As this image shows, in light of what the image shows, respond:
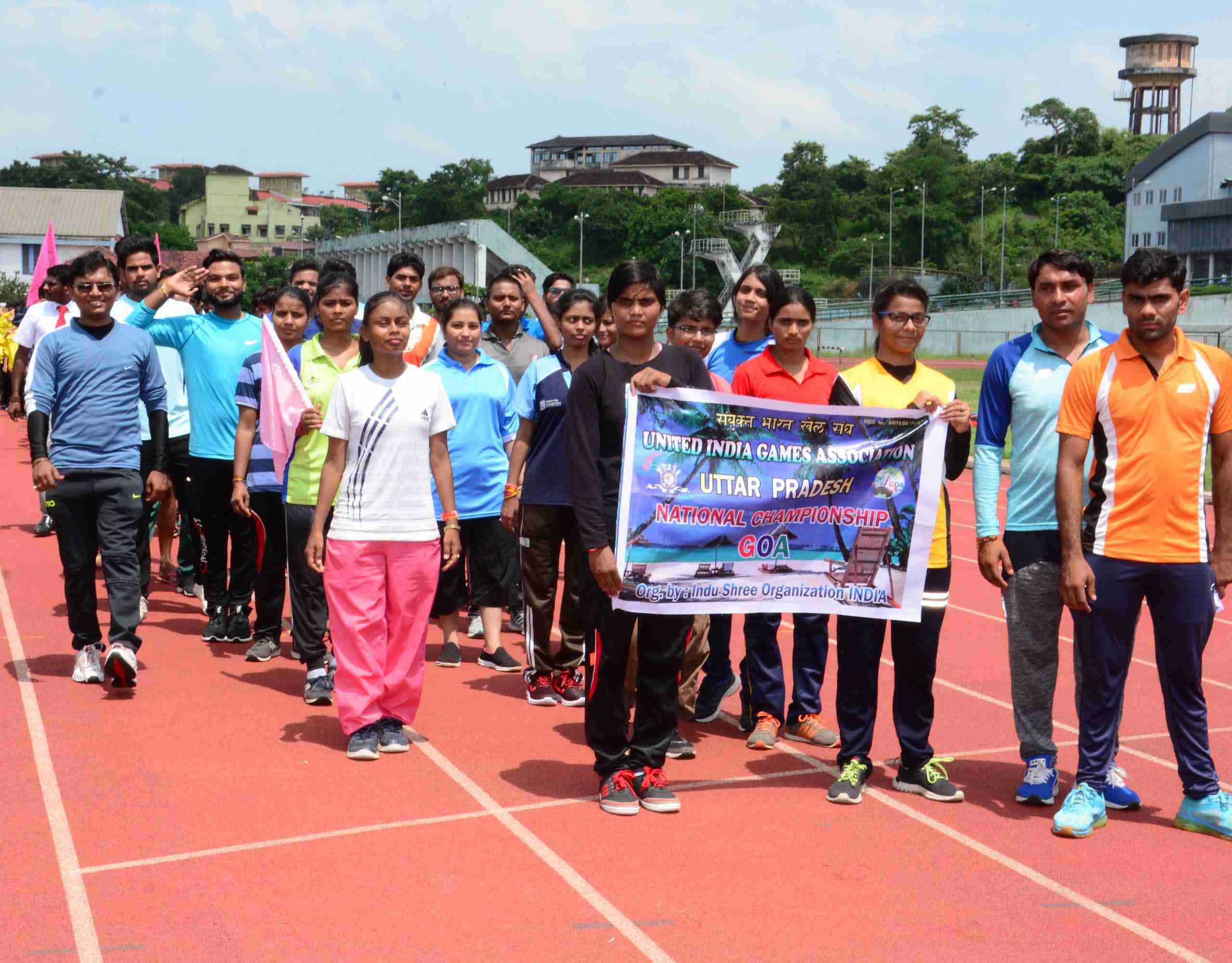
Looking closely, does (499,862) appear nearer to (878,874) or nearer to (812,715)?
(878,874)

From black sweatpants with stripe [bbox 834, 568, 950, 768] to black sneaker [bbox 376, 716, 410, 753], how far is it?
1.85 meters

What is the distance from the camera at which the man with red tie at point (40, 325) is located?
11.3 m

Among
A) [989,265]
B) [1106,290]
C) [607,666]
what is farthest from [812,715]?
[989,265]

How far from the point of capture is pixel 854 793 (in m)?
5.44

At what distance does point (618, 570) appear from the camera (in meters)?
5.18

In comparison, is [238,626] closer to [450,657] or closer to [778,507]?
[450,657]

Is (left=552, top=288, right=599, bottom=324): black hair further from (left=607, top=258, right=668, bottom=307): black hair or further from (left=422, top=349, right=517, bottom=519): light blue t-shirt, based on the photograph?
(left=607, top=258, right=668, bottom=307): black hair

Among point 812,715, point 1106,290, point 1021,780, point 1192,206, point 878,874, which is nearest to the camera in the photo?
point 878,874

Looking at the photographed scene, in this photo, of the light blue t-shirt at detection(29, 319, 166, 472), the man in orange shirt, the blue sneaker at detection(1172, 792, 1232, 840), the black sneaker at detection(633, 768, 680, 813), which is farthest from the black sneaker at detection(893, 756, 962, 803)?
the light blue t-shirt at detection(29, 319, 166, 472)

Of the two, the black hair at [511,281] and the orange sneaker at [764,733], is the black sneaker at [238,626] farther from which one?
the orange sneaker at [764,733]

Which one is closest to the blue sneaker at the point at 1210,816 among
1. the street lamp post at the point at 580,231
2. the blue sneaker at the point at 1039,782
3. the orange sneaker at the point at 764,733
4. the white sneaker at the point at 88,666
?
the blue sneaker at the point at 1039,782

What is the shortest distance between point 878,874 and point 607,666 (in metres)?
1.26

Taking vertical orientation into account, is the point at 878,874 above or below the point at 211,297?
below

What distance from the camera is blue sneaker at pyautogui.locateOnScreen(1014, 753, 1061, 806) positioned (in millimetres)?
5469
